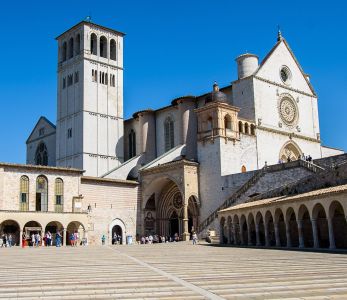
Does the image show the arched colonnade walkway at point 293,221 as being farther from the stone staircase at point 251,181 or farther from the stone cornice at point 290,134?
the stone cornice at point 290,134

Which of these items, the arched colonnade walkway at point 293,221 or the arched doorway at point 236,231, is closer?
the arched colonnade walkway at point 293,221

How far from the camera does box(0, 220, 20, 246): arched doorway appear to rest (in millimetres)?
37844

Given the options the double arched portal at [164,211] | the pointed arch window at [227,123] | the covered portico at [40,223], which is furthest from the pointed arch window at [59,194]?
the pointed arch window at [227,123]

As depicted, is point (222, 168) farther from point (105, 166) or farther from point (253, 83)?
point (105, 166)

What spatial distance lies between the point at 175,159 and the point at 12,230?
15.4 meters

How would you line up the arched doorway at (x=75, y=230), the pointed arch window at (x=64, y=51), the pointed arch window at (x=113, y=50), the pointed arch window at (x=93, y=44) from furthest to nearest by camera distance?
the pointed arch window at (x=64, y=51) → the pointed arch window at (x=113, y=50) → the pointed arch window at (x=93, y=44) → the arched doorway at (x=75, y=230)

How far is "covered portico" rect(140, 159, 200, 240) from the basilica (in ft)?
0.30

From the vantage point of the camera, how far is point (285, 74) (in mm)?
48656

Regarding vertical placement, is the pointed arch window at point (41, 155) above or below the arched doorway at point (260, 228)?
above

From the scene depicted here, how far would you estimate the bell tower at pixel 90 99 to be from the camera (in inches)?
2103

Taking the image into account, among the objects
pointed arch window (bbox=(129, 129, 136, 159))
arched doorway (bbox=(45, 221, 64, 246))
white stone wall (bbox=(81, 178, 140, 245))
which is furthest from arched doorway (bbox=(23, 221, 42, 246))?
pointed arch window (bbox=(129, 129, 136, 159))

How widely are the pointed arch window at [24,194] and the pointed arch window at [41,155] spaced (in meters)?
22.8

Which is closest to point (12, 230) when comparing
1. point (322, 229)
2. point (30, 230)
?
point (30, 230)

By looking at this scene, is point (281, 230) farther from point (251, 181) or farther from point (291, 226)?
point (251, 181)
